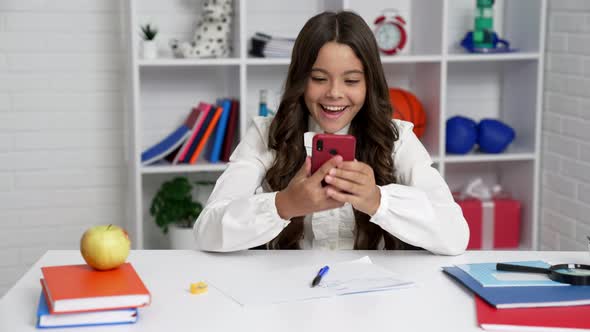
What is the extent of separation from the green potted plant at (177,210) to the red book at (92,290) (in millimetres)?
1806

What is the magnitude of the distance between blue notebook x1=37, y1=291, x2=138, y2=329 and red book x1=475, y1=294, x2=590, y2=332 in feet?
2.14

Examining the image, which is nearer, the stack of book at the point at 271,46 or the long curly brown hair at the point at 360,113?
the long curly brown hair at the point at 360,113

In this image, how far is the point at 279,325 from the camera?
1544 millimetres

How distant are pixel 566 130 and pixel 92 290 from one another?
2.55 m

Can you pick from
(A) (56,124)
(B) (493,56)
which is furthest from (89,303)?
(B) (493,56)

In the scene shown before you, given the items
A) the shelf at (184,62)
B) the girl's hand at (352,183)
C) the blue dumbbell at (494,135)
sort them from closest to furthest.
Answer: the girl's hand at (352,183) → the shelf at (184,62) → the blue dumbbell at (494,135)

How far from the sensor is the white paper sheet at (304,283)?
5.58 ft

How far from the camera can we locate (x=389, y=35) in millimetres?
3719

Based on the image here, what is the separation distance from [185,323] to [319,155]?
0.56 meters

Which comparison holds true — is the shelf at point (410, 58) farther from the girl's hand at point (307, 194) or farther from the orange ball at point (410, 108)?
the girl's hand at point (307, 194)

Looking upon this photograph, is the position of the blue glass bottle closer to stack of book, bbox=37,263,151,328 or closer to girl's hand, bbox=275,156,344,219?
girl's hand, bbox=275,156,344,219

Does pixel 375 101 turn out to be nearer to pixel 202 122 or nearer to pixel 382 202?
pixel 382 202

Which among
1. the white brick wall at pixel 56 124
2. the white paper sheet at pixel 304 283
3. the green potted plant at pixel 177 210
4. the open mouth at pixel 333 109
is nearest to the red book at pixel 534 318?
the white paper sheet at pixel 304 283

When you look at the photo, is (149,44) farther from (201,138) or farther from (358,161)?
(358,161)
